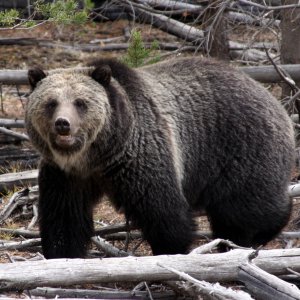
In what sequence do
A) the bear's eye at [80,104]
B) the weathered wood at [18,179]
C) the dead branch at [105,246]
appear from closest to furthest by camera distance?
the bear's eye at [80,104] < the dead branch at [105,246] < the weathered wood at [18,179]

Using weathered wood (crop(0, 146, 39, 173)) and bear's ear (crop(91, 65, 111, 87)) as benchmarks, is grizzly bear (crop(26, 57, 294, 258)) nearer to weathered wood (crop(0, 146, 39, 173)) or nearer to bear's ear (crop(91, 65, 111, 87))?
bear's ear (crop(91, 65, 111, 87))

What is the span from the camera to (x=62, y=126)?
5863mm

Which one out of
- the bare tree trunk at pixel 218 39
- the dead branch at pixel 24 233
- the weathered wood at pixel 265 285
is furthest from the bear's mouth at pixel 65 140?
the bare tree trunk at pixel 218 39

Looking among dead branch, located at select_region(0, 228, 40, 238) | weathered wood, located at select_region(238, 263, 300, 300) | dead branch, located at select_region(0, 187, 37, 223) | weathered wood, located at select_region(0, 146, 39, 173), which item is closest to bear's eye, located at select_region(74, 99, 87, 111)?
weathered wood, located at select_region(238, 263, 300, 300)

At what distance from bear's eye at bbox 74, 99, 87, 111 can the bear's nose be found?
0.81ft

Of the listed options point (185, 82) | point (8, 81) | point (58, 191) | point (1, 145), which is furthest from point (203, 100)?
point (1, 145)

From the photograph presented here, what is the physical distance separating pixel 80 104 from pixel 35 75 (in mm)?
478

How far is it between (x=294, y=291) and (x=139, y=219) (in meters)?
1.88

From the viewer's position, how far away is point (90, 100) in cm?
613

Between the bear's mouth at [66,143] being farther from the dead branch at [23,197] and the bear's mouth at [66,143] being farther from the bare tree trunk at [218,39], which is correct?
the bare tree trunk at [218,39]

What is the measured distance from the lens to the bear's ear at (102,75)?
20.5 ft

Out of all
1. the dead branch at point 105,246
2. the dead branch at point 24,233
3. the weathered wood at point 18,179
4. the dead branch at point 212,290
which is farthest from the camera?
the weathered wood at point 18,179

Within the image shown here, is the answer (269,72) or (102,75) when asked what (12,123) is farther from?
(102,75)

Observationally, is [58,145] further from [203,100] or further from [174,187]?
[203,100]
